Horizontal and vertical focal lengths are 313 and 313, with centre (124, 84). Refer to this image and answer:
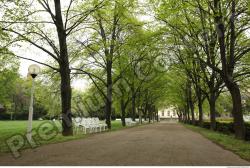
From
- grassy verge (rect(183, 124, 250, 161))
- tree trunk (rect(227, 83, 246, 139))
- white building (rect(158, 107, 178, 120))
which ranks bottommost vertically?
grassy verge (rect(183, 124, 250, 161))

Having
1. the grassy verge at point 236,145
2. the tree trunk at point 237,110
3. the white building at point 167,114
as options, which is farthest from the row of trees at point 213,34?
the white building at point 167,114

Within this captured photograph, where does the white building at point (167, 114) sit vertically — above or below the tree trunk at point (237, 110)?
above

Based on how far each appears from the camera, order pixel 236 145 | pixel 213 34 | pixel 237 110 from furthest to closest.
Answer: pixel 213 34, pixel 237 110, pixel 236 145

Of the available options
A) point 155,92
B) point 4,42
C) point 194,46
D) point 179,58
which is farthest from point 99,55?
point 155,92

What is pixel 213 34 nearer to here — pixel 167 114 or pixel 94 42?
pixel 94 42

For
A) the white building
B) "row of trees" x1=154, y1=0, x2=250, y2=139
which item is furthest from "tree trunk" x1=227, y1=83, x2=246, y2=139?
the white building

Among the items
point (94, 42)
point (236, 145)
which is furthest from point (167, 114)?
point (236, 145)

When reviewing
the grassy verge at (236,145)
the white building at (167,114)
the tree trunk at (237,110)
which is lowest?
the grassy verge at (236,145)

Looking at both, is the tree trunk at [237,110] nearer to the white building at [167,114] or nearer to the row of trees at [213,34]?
the row of trees at [213,34]

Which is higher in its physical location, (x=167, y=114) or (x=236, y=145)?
(x=167, y=114)


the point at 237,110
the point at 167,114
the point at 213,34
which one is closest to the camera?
the point at 237,110

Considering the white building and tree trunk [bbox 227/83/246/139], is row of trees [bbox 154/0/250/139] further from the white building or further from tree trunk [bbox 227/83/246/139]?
the white building

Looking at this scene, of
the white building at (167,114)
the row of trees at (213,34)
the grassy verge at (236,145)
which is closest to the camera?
the grassy verge at (236,145)

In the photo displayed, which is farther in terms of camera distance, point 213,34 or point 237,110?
point 213,34
